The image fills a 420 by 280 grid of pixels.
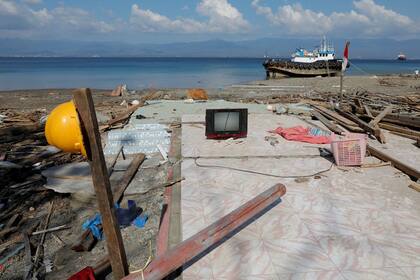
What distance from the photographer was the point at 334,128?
812 centimetres

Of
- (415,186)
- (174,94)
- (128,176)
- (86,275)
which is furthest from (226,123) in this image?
(174,94)

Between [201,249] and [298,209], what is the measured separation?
1604 mm

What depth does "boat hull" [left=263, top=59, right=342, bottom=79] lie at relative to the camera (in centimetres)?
3869

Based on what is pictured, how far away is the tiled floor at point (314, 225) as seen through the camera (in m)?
2.88

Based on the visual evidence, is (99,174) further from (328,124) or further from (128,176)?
(328,124)

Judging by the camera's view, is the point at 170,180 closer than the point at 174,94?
Yes

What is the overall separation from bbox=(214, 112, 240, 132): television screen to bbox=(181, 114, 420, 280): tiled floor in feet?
6.11

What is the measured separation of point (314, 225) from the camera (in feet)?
11.8

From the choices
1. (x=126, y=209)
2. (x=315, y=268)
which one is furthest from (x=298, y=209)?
(x=126, y=209)

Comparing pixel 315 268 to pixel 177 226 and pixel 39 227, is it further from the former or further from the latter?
pixel 39 227

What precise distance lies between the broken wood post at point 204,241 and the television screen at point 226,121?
3267mm

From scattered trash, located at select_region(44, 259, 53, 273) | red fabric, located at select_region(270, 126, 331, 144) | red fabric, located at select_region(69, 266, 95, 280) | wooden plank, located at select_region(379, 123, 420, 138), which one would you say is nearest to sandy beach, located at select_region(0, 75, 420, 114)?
wooden plank, located at select_region(379, 123, 420, 138)

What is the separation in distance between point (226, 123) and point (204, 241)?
4.39 metres

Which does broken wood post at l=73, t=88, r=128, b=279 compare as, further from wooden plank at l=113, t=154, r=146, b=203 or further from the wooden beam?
the wooden beam
